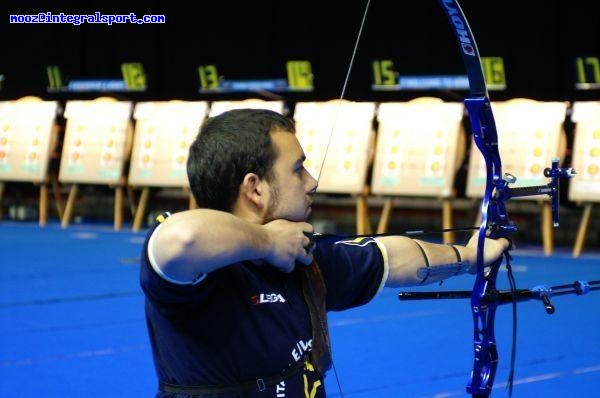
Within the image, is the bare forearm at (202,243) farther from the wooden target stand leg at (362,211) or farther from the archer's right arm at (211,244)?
the wooden target stand leg at (362,211)

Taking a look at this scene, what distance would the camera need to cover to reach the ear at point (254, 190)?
5.22ft

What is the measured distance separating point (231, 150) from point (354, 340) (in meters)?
3.13

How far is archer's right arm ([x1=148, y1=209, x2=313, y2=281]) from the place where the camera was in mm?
1480

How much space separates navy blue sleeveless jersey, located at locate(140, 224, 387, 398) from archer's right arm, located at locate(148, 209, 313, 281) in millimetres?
33

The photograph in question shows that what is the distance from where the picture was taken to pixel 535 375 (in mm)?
3906

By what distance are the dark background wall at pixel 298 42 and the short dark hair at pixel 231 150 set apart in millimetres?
7293

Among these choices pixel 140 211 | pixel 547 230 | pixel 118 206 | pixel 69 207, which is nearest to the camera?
pixel 547 230

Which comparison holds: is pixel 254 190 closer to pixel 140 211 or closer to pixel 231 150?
pixel 231 150

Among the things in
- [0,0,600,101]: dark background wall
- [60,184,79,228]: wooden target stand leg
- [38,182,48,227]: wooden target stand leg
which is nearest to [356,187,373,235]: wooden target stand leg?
[0,0,600,101]: dark background wall

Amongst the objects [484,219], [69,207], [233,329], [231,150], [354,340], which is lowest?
[69,207]

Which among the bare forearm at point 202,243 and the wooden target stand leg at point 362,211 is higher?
the bare forearm at point 202,243

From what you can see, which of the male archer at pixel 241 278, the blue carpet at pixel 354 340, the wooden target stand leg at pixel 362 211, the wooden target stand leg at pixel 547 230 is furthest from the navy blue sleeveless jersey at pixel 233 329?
the wooden target stand leg at pixel 362 211

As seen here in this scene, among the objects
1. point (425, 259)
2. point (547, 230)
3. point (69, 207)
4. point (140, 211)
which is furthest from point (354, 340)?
point (69, 207)

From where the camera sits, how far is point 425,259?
1.91 metres
